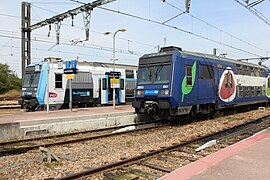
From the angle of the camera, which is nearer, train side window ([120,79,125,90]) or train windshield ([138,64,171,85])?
train windshield ([138,64,171,85])

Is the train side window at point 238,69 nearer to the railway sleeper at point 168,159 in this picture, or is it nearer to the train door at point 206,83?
the train door at point 206,83

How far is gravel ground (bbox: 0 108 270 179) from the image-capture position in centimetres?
611

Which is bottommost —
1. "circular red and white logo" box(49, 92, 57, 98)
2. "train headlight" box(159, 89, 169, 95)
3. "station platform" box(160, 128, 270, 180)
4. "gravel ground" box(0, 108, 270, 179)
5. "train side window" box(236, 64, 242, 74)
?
"gravel ground" box(0, 108, 270, 179)

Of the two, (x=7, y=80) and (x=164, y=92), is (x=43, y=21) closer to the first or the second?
(x=164, y=92)

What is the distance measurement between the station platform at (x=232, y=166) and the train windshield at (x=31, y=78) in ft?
43.6

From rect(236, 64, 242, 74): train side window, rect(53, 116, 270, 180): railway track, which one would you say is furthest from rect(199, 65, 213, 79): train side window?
rect(53, 116, 270, 180): railway track

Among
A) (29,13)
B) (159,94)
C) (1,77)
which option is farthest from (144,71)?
(1,77)

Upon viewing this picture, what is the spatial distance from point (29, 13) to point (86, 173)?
23.4 metres

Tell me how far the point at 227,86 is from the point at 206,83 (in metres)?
2.67

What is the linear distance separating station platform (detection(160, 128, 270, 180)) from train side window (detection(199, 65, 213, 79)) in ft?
21.6

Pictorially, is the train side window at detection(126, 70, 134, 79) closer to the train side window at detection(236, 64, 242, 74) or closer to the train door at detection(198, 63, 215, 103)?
the train side window at detection(236, 64, 242, 74)

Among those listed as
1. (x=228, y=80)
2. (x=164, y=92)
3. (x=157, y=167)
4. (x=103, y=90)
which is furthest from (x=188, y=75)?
(x=103, y=90)

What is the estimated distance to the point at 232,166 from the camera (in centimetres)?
573

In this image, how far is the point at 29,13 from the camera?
2588 cm
